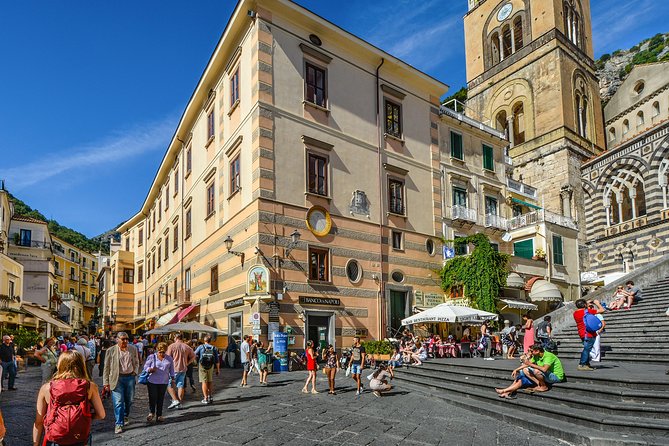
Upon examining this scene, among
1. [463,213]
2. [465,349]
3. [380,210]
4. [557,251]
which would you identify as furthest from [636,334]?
[557,251]

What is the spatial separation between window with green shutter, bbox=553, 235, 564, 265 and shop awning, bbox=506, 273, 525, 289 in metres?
4.53

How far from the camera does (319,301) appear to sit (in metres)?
19.9

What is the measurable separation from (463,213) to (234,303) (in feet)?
40.5

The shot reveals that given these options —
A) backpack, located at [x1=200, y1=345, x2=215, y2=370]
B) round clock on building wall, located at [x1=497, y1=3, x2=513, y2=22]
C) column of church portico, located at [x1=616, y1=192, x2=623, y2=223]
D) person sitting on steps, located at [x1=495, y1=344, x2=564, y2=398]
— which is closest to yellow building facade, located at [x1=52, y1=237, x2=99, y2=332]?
round clock on building wall, located at [x1=497, y1=3, x2=513, y2=22]

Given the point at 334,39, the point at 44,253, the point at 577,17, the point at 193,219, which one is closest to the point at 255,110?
the point at 334,39

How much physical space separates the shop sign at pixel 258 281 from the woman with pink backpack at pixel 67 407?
1372 centimetres

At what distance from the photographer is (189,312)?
994 inches

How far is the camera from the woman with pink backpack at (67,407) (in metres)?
4.56

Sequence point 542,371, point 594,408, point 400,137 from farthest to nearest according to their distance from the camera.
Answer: point 400,137
point 542,371
point 594,408

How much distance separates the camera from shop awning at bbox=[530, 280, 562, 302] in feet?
86.0

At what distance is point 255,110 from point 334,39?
17.2ft

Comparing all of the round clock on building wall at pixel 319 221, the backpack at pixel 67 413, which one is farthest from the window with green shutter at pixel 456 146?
the backpack at pixel 67 413

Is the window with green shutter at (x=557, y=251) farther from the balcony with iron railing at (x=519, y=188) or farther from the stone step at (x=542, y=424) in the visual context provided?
the stone step at (x=542, y=424)

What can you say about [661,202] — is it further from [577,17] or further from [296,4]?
[296,4]
